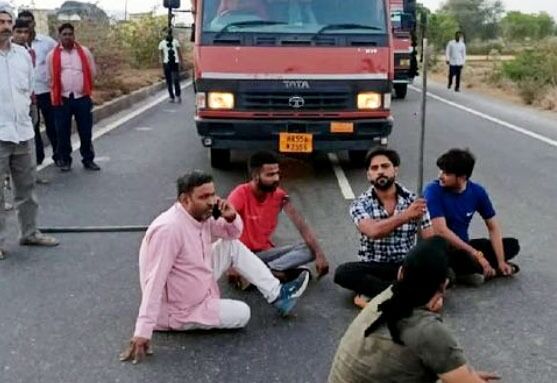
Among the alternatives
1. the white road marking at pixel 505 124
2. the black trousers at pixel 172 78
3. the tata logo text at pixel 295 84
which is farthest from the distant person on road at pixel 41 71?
the black trousers at pixel 172 78

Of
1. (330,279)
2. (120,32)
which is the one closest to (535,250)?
(330,279)

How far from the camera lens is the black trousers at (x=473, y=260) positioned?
17.2 ft

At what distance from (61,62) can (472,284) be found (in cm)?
523

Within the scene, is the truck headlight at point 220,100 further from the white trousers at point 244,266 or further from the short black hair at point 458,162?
the white trousers at point 244,266

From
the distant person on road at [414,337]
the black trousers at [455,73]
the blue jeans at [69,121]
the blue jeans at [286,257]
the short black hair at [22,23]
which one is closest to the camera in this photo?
the distant person on road at [414,337]

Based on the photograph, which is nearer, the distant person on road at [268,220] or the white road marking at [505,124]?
the distant person on road at [268,220]

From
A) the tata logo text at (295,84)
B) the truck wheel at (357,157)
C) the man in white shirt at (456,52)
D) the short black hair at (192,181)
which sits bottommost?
the truck wheel at (357,157)

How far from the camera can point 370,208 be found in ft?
16.2

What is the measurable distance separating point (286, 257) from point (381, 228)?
80cm

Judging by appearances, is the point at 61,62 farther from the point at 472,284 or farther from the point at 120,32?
the point at 120,32

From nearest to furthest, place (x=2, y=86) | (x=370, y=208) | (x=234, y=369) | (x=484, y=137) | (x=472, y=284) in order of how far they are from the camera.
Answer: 1. (x=234, y=369)
2. (x=370, y=208)
3. (x=472, y=284)
4. (x=2, y=86)
5. (x=484, y=137)

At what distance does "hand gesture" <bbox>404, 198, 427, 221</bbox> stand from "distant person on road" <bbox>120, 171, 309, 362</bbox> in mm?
881

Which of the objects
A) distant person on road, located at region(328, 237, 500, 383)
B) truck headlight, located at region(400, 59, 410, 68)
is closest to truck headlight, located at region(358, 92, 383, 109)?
distant person on road, located at region(328, 237, 500, 383)

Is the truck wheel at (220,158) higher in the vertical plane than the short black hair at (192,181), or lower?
lower
